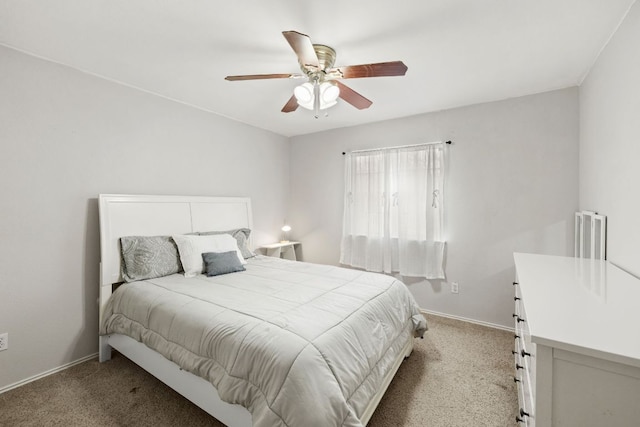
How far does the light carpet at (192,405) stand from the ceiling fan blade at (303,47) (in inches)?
90.0

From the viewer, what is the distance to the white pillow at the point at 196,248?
257cm

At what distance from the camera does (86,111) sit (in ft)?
7.83

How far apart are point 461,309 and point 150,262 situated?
334cm

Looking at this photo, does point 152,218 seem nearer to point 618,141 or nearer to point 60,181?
point 60,181

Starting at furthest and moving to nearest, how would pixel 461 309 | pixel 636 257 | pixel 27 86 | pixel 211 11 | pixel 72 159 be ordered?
1. pixel 461 309
2. pixel 72 159
3. pixel 27 86
4. pixel 211 11
5. pixel 636 257

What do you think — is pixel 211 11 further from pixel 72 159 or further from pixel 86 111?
pixel 72 159

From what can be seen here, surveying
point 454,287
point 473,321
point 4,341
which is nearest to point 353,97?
point 454,287

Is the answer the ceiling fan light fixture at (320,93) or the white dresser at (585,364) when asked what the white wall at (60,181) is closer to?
the ceiling fan light fixture at (320,93)

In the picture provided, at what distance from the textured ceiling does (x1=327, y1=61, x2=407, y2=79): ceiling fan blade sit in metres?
0.25

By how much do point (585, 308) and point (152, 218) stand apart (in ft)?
10.4

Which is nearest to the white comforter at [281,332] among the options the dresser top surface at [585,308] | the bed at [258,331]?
the bed at [258,331]

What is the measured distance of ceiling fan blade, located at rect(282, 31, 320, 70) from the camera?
143 cm

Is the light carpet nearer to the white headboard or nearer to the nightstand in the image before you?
the white headboard

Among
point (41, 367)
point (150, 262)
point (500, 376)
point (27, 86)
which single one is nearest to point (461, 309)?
point (500, 376)
